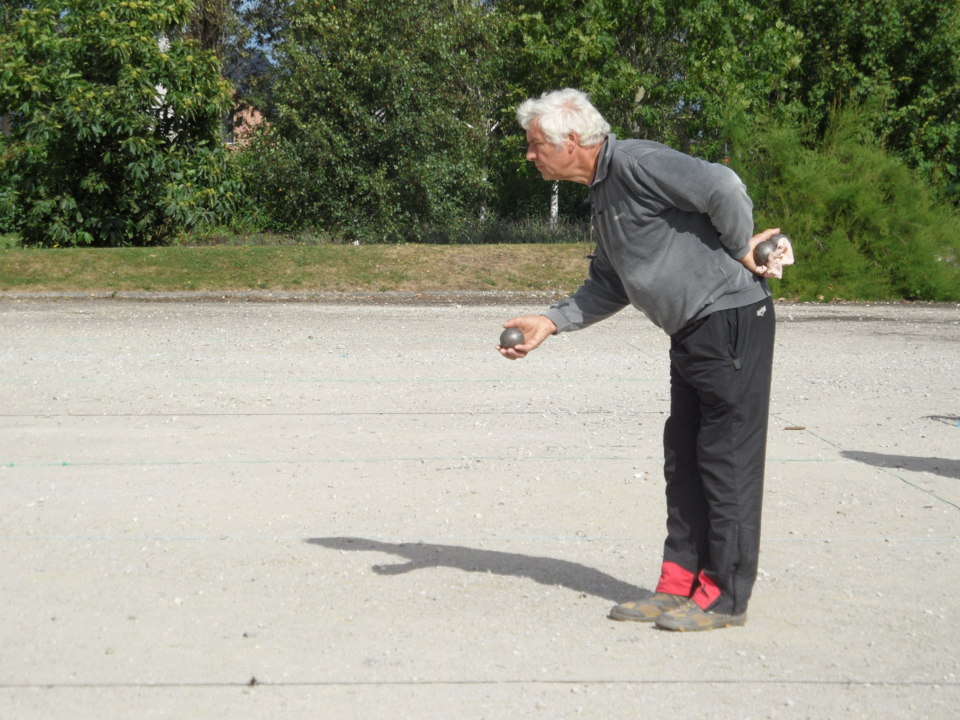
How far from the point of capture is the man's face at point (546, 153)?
14.6ft

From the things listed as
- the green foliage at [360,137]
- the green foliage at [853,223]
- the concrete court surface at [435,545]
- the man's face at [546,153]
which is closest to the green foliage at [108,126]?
the green foliage at [360,137]

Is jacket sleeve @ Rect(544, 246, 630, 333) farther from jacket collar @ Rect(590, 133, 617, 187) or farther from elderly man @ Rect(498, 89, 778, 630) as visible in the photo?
jacket collar @ Rect(590, 133, 617, 187)

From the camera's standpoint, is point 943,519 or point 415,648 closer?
point 415,648

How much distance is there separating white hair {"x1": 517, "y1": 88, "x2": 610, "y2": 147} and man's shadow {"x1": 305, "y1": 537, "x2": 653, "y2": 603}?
5.91ft

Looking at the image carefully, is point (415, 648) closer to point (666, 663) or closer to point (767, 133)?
point (666, 663)

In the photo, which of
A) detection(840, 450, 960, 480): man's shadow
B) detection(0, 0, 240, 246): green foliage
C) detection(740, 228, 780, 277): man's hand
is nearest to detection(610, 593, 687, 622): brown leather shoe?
detection(740, 228, 780, 277): man's hand

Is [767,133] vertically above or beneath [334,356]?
above

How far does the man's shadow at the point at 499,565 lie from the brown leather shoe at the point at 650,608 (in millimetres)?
246

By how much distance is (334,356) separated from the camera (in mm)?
12055

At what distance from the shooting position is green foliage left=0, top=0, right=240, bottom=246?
878 inches

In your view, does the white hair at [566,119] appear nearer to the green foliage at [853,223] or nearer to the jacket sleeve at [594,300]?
the jacket sleeve at [594,300]

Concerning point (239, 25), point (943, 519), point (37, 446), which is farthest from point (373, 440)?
point (239, 25)

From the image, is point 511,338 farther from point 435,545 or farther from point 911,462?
point 911,462

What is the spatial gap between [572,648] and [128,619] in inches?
64.1
